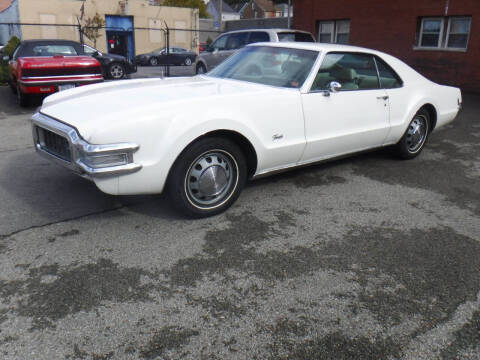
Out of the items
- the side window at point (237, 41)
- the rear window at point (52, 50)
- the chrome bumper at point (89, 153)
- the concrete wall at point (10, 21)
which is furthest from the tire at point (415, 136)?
the concrete wall at point (10, 21)

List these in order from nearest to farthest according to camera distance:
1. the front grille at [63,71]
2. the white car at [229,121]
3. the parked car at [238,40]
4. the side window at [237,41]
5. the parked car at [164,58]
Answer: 1. the white car at [229,121]
2. the front grille at [63,71]
3. the parked car at [238,40]
4. the side window at [237,41]
5. the parked car at [164,58]

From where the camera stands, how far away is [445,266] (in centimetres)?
321

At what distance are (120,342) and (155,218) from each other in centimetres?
164

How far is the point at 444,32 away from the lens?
14219mm

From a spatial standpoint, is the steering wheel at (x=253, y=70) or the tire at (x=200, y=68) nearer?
the steering wheel at (x=253, y=70)

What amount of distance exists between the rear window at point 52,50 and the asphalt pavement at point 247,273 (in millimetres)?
6324

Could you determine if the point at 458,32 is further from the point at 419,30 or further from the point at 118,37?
the point at 118,37

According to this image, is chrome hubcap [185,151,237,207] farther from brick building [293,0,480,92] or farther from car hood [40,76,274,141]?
brick building [293,0,480,92]

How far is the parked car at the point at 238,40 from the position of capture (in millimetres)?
11664

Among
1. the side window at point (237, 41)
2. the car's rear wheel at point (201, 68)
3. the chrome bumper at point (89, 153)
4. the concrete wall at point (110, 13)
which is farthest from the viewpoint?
the concrete wall at point (110, 13)

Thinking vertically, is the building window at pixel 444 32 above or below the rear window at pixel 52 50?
above

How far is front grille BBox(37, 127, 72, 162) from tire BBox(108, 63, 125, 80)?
45.1 feet

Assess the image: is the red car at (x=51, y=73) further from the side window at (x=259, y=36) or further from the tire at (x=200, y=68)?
the tire at (x=200, y=68)

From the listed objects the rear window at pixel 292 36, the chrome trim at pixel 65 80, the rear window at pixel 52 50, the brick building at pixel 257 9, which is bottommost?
the chrome trim at pixel 65 80
